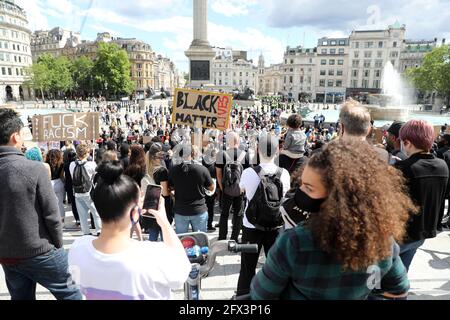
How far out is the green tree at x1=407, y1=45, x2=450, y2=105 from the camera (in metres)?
57.4

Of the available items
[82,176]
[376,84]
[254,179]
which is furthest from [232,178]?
[376,84]

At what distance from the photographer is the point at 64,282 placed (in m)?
2.90

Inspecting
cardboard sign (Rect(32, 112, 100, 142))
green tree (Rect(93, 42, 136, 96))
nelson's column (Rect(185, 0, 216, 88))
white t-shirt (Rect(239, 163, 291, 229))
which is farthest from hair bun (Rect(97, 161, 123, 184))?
green tree (Rect(93, 42, 136, 96))

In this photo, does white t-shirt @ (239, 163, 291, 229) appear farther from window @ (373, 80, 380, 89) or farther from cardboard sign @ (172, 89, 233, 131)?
window @ (373, 80, 380, 89)

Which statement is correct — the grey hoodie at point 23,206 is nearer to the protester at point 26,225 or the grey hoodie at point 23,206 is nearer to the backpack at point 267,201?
the protester at point 26,225

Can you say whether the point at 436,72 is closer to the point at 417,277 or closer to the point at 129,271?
the point at 417,277

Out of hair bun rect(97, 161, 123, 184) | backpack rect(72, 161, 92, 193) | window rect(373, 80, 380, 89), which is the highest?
window rect(373, 80, 380, 89)

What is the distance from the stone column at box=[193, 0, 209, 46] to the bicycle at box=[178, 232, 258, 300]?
3803cm

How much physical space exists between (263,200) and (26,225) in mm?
2238

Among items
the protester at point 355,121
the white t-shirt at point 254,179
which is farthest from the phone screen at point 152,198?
the protester at point 355,121

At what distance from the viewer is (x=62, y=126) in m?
8.05

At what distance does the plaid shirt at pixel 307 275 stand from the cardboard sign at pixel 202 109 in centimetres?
635
